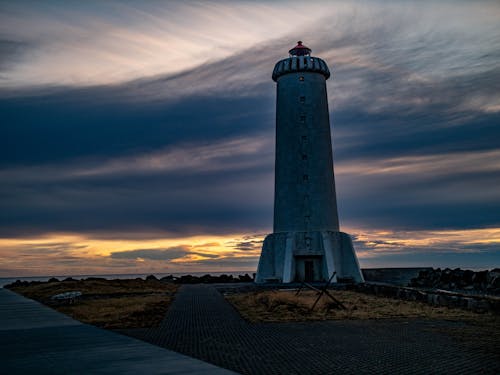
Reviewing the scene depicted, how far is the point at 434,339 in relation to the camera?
36.0 ft

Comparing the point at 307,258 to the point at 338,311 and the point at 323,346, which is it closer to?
the point at 338,311

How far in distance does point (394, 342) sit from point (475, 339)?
6.00 feet

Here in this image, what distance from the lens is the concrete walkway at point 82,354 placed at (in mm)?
7477

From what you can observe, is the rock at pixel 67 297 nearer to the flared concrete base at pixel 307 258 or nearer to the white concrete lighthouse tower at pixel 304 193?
the flared concrete base at pixel 307 258

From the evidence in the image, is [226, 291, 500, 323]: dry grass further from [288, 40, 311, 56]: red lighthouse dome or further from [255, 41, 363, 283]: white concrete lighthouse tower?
[288, 40, 311, 56]: red lighthouse dome

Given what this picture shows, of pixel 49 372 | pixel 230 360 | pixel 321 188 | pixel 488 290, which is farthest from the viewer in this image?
pixel 321 188

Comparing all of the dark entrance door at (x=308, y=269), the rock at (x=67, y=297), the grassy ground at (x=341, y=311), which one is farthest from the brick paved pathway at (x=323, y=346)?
the dark entrance door at (x=308, y=269)

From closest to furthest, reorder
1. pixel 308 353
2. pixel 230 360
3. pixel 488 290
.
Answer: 1. pixel 230 360
2. pixel 308 353
3. pixel 488 290

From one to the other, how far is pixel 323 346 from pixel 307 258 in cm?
2805

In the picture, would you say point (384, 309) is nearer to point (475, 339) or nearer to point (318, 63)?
point (475, 339)

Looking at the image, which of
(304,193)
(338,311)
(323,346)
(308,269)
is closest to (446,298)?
(338,311)

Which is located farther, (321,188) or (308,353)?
(321,188)

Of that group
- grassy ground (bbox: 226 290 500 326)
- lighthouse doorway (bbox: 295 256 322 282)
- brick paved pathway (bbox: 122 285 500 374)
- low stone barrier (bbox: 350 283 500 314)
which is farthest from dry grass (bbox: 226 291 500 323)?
lighthouse doorway (bbox: 295 256 322 282)

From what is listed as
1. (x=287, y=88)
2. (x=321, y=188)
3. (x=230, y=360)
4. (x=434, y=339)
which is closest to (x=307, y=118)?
(x=287, y=88)
